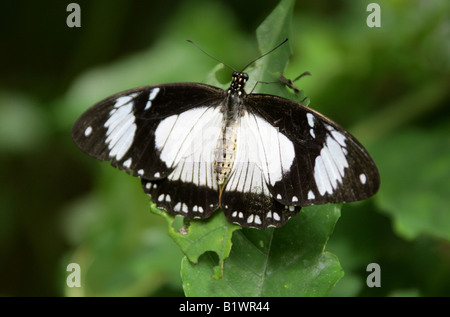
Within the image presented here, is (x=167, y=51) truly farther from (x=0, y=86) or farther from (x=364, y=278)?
(x=364, y=278)

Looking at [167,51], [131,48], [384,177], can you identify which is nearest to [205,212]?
[384,177]

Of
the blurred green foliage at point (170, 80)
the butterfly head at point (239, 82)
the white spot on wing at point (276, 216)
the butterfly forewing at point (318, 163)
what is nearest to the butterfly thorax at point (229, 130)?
the butterfly head at point (239, 82)

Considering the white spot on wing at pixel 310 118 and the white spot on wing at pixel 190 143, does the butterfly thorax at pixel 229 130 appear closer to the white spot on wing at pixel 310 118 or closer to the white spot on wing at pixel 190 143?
the white spot on wing at pixel 190 143

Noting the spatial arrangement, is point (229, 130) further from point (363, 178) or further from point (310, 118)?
point (363, 178)

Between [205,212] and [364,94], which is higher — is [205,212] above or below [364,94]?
below

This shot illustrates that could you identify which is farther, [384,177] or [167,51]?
[167,51]

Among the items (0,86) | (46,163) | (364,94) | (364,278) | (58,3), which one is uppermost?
(58,3)

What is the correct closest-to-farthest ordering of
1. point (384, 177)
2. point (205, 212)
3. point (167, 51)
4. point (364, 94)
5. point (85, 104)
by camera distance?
point (205, 212) → point (384, 177) → point (364, 94) → point (85, 104) → point (167, 51)

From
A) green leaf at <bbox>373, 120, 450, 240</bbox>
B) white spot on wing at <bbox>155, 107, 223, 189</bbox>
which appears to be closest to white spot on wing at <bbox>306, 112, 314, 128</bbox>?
white spot on wing at <bbox>155, 107, 223, 189</bbox>
